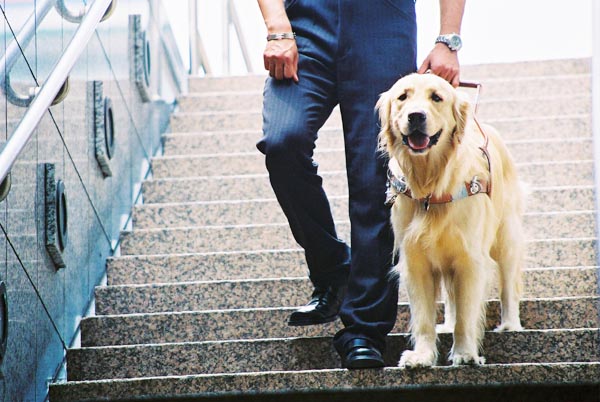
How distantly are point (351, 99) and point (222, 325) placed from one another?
110cm

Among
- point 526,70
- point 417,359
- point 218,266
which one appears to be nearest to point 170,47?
point 526,70

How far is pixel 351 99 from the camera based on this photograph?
358 centimetres

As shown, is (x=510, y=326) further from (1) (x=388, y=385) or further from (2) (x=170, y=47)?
(2) (x=170, y=47)

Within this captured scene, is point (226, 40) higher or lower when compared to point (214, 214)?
higher

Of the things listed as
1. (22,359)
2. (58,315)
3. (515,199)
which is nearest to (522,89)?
(515,199)

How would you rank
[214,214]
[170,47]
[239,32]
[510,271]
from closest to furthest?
[510,271]
[214,214]
[170,47]
[239,32]

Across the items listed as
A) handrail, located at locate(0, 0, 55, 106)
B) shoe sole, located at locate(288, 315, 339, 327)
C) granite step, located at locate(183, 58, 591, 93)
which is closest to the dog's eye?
shoe sole, located at locate(288, 315, 339, 327)

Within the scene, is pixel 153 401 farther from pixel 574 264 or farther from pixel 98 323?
pixel 574 264

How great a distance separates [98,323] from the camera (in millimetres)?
4219

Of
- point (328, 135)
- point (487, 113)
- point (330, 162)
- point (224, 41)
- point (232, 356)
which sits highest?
point (224, 41)

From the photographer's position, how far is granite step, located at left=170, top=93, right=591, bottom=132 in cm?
646

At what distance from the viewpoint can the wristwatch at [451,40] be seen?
3.63 metres

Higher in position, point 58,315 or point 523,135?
point 523,135

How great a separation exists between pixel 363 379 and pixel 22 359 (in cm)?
113
